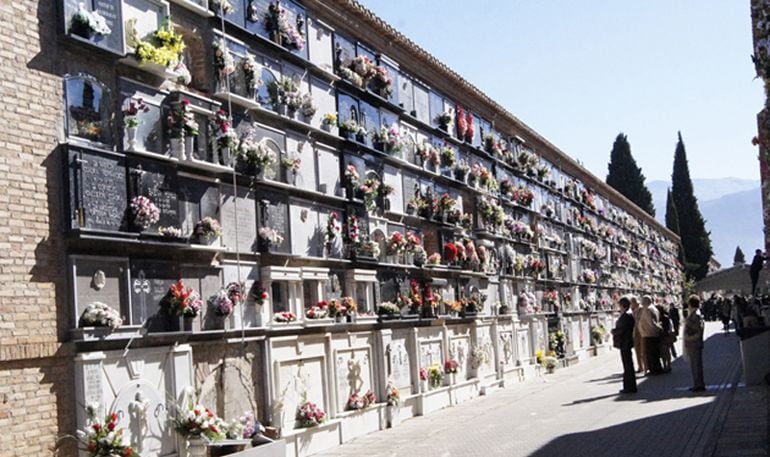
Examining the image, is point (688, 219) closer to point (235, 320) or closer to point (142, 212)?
point (235, 320)

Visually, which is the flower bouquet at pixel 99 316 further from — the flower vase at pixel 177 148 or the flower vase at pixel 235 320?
the flower vase at pixel 235 320

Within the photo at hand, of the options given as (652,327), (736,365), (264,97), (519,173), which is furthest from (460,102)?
(264,97)

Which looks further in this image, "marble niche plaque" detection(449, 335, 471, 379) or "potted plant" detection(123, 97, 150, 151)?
"marble niche plaque" detection(449, 335, 471, 379)

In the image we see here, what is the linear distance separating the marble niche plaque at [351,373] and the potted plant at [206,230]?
14.9ft

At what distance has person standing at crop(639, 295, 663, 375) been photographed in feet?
75.5

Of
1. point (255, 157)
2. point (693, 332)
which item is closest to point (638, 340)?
point (693, 332)

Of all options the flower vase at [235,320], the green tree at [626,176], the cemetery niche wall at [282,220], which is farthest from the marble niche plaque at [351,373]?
the green tree at [626,176]

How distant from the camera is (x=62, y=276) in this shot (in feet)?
35.3

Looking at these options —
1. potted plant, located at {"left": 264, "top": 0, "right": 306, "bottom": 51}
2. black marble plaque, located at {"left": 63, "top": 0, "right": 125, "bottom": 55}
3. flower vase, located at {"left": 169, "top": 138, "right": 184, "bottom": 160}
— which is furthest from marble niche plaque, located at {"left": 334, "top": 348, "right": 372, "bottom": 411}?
black marble plaque, located at {"left": 63, "top": 0, "right": 125, "bottom": 55}

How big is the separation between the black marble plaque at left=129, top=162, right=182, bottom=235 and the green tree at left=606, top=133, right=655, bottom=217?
219ft

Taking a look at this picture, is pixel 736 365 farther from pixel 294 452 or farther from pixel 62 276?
pixel 62 276

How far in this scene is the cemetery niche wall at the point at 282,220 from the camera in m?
11.5

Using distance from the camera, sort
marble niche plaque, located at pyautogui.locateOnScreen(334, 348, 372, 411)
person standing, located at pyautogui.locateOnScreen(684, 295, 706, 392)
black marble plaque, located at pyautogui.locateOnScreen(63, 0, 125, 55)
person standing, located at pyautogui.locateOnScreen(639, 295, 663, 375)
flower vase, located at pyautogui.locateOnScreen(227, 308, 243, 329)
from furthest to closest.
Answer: person standing, located at pyautogui.locateOnScreen(639, 295, 663, 375) → person standing, located at pyautogui.locateOnScreen(684, 295, 706, 392) → marble niche plaque, located at pyautogui.locateOnScreen(334, 348, 372, 411) → flower vase, located at pyautogui.locateOnScreen(227, 308, 243, 329) → black marble plaque, located at pyautogui.locateOnScreen(63, 0, 125, 55)

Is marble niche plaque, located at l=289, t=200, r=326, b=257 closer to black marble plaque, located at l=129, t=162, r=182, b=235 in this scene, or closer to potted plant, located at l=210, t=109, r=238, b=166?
potted plant, located at l=210, t=109, r=238, b=166
